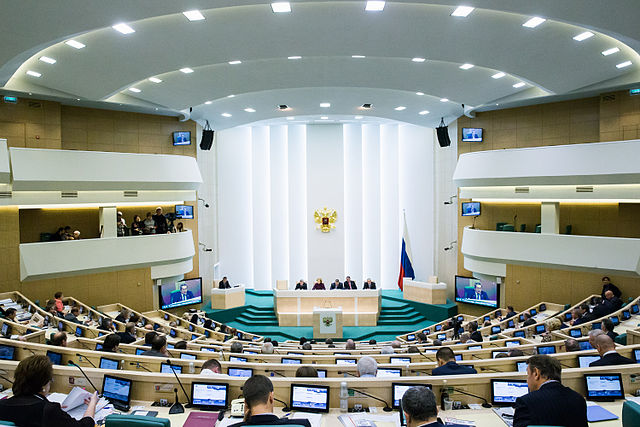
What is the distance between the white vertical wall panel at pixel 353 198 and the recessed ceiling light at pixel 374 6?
1400 centimetres

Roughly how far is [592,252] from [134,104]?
586 inches

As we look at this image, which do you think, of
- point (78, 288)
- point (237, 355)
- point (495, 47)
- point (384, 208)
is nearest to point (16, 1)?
point (237, 355)

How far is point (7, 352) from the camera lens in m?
6.28

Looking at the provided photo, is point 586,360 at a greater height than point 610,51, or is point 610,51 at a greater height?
point 610,51

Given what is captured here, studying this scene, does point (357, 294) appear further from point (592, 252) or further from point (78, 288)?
point (78, 288)

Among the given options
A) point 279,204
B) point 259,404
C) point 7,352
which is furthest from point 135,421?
point 279,204

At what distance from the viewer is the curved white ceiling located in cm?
753

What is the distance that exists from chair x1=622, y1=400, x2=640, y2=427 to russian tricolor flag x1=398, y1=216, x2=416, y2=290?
16.8m

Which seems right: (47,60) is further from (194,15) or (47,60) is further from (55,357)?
(55,357)

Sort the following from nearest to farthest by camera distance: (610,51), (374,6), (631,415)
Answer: (631,415) → (374,6) → (610,51)

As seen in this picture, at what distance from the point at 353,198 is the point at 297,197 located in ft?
9.07

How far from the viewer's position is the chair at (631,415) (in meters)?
3.13

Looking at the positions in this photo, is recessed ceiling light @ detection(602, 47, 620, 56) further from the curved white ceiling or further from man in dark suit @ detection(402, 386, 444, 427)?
man in dark suit @ detection(402, 386, 444, 427)

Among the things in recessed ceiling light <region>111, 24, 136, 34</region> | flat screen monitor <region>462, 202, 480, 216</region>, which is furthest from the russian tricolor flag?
recessed ceiling light <region>111, 24, 136, 34</region>
